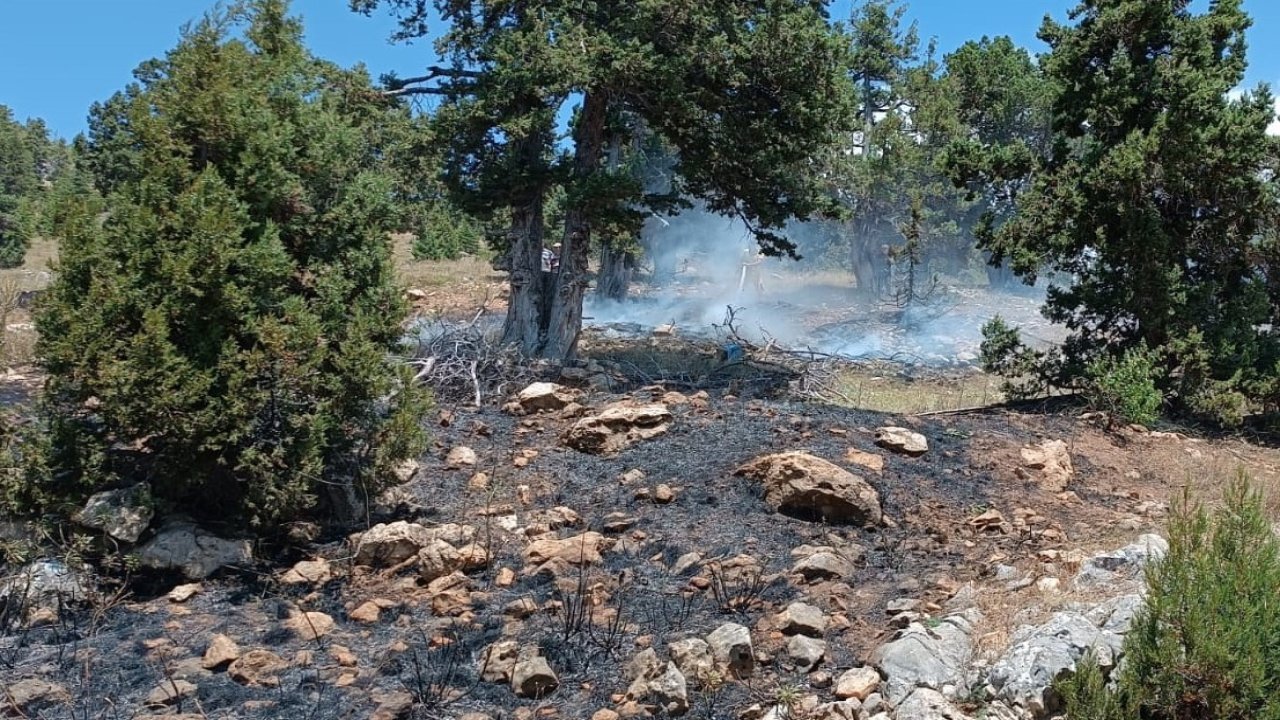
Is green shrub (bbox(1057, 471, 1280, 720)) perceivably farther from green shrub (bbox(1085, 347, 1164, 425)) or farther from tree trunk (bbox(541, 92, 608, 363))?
tree trunk (bbox(541, 92, 608, 363))

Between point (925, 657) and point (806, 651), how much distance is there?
0.53m

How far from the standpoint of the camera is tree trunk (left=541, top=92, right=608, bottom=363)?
12.2 meters

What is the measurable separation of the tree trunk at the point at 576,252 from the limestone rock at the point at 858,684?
323 inches

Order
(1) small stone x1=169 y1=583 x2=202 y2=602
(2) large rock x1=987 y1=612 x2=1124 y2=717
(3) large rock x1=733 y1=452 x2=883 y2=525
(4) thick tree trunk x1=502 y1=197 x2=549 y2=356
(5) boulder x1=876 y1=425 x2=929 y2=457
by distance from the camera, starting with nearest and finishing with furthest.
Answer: (2) large rock x1=987 y1=612 x2=1124 y2=717, (1) small stone x1=169 y1=583 x2=202 y2=602, (3) large rock x1=733 y1=452 x2=883 y2=525, (5) boulder x1=876 y1=425 x2=929 y2=457, (4) thick tree trunk x1=502 y1=197 x2=549 y2=356

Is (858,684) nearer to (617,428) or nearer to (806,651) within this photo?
(806,651)

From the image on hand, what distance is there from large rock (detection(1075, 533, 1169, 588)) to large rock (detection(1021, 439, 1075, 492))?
1.79 m

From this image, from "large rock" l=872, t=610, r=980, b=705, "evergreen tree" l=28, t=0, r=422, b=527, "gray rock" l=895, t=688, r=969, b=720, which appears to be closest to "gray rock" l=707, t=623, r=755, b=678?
"large rock" l=872, t=610, r=980, b=705

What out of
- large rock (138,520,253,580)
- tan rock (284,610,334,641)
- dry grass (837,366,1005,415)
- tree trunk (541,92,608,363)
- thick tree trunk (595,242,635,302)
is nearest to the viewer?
tan rock (284,610,334,641)

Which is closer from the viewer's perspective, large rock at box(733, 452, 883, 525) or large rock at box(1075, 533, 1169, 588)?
large rock at box(1075, 533, 1169, 588)

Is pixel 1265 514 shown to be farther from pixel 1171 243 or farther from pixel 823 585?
pixel 1171 243

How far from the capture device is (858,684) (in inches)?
166

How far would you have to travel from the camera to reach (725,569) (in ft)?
17.8

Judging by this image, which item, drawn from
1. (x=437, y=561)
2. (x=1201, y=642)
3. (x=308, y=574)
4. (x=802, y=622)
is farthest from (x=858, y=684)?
(x=308, y=574)

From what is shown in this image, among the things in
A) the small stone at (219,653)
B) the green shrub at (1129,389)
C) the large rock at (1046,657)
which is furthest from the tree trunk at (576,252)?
the large rock at (1046,657)
